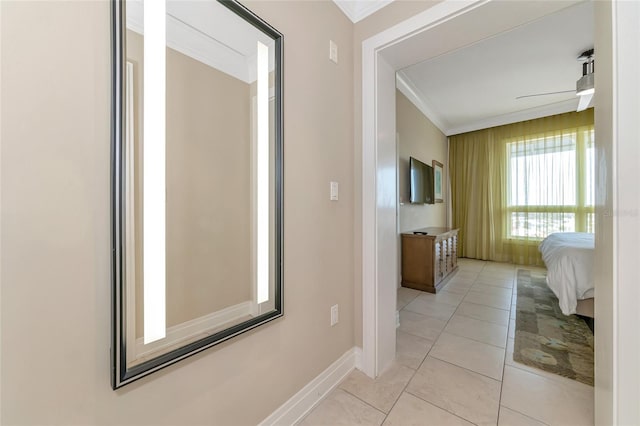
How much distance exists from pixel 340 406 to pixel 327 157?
4.70 feet

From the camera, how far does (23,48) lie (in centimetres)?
59

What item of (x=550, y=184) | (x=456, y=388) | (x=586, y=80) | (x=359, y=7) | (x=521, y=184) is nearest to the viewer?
(x=456, y=388)

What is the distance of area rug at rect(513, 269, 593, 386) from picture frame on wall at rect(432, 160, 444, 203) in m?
2.27

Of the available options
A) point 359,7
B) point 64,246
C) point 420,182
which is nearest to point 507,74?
point 420,182

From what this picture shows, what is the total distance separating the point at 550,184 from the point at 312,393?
537cm

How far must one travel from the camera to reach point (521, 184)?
183 inches

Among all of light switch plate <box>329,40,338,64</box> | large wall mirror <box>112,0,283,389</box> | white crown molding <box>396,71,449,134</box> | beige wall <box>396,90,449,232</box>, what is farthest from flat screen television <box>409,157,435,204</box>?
large wall mirror <box>112,0,283,389</box>

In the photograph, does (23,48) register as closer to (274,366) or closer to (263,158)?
(263,158)

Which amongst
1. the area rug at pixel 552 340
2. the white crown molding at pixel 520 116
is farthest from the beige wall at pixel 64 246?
the white crown molding at pixel 520 116

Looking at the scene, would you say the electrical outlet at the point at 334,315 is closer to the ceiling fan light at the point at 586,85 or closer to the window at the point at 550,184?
the ceiling fan light at the point at 586,85

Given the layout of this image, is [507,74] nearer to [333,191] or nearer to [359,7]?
[359,7]

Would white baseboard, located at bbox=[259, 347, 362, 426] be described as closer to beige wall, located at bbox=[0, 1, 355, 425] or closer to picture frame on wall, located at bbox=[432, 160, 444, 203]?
beige wall, located at bbox=[0, 1, 355, 425]

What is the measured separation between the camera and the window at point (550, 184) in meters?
4.07

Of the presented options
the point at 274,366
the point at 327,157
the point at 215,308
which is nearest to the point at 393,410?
the point at 274,366
